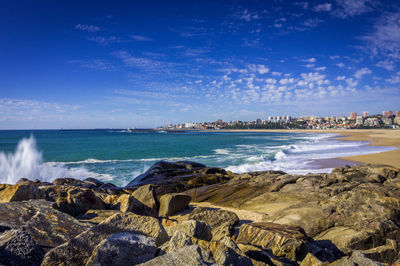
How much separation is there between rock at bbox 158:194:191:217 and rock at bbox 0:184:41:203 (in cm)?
308

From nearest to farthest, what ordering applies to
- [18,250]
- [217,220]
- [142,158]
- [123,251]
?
[18,250] < [123,251] < [217,220] < [142,158]

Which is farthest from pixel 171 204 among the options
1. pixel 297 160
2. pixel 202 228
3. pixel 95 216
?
pixel 297 160

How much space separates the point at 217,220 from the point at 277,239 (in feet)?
4.77

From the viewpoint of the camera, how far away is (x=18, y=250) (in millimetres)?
2166

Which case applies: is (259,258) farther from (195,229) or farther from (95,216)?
(95,216)

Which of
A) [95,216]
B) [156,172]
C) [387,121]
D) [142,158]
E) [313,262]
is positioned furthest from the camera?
[387,121]

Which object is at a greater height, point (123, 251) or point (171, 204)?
point (123, 251)

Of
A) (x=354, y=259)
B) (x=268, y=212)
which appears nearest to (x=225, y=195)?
(x=268, y=212)

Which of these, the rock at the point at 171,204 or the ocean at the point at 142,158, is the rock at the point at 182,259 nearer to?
the rock at the point at 171,204

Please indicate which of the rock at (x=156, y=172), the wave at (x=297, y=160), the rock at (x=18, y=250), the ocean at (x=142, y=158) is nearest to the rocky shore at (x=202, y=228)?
the rock at (x=18, y=250)

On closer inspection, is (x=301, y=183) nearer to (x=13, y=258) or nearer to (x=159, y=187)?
(x=159, y=187)

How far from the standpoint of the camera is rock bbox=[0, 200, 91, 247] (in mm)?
2820

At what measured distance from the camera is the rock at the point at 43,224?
282cm

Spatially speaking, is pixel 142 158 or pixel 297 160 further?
pixel 142 158
